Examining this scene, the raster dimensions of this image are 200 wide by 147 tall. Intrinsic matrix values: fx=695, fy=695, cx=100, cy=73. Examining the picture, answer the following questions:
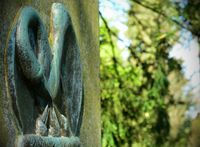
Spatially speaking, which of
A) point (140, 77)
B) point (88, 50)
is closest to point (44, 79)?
point (88, 50)

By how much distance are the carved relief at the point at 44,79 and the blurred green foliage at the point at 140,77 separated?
3.00 metres

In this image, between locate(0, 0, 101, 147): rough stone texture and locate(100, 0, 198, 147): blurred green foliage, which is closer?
locate(0, 0, 101, 147): rough stone texture

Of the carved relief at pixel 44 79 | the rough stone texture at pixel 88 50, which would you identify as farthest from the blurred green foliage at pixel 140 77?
the carved relief at pixel 44 79

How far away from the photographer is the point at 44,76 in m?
3.03

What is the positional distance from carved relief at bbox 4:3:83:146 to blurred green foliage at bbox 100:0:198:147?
9.84 feet

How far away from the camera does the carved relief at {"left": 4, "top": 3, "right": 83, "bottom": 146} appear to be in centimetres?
287

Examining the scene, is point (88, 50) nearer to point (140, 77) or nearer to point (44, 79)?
point (44, 79)

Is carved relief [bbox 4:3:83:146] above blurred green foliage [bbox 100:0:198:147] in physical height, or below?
below

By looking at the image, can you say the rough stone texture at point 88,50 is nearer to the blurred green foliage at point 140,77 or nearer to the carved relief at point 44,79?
the carved relief at point 44,79

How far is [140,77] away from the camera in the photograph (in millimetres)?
7438

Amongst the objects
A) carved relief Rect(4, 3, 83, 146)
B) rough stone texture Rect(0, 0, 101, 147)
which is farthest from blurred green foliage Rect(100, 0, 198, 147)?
carved relief Rect(4, 3, 83, 146)

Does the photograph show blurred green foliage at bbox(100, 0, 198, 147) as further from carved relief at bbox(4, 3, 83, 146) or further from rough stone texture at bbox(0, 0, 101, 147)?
carved relief at bbox(4, 3, 83, 146)

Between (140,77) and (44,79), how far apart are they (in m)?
4.48

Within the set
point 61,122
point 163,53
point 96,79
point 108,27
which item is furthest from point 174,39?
point 61,122
